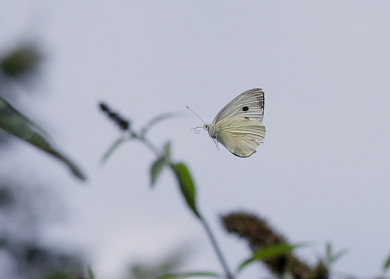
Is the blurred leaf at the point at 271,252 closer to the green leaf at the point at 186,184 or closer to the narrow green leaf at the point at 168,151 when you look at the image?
the green leaf at the point at 186,184

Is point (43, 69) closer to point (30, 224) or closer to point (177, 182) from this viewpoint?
point (30, 224)

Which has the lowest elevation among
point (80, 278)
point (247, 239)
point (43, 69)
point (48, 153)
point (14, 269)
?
point (14, 269)

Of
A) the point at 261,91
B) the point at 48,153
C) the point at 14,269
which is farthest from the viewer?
the point at 14,269

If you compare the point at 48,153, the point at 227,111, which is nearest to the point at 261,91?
the point at 227,111

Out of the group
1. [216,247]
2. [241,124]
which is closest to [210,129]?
[241,124]

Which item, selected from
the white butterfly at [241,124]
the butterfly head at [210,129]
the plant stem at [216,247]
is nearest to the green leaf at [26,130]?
the plant stem at [216,247]

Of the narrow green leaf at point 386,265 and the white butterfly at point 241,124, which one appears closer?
the narrow green leaf at point 386,265

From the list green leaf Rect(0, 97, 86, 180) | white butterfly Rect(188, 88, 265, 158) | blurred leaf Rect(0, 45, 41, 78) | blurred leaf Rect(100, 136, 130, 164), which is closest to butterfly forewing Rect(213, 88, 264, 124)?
white butterfly Rect(188, 88, 265, 158)
